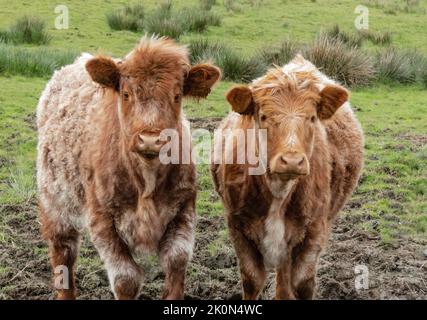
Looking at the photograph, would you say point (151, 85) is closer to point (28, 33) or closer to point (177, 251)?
point (177, 251)

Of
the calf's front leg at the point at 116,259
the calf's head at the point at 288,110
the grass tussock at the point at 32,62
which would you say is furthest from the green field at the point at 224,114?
the calf's head at the point at 288,110

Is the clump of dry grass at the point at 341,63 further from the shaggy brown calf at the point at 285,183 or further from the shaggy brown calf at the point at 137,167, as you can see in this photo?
the shaggy brown calf at the point at 137,167

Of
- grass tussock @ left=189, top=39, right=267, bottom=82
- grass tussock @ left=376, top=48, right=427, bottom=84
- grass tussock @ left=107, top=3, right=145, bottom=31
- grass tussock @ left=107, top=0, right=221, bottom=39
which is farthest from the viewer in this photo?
grass tussock @ left=107, top=3, right=145, bottom=31

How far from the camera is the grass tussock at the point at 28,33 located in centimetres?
1510

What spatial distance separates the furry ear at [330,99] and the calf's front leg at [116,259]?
1.59m

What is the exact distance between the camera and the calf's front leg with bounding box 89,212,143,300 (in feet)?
16.9

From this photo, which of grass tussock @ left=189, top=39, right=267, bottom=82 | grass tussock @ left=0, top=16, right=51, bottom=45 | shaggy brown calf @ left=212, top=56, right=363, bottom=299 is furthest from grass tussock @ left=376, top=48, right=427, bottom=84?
shaggy brown calf @ left=212, top=56, right=363, bottom=299

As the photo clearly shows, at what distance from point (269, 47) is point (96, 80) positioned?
32.9 feet

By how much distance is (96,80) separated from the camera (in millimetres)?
5164

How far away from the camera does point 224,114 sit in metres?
11.3

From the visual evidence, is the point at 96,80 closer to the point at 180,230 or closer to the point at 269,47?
the point at 180,230

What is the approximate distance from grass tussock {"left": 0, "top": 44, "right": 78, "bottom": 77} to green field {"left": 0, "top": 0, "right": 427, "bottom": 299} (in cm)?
29

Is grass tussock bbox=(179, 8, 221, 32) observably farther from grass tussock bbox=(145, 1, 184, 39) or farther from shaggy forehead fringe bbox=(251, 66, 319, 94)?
shaggy forehead fringe bbox=(251, 66, 319, 94)
